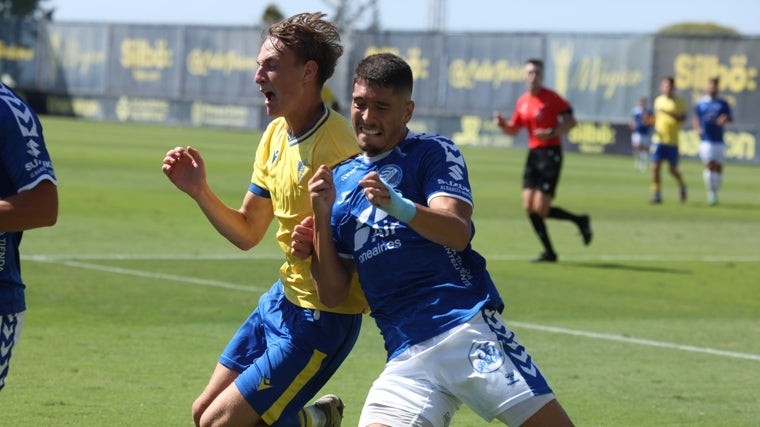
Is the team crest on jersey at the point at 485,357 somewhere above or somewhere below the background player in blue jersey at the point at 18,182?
below

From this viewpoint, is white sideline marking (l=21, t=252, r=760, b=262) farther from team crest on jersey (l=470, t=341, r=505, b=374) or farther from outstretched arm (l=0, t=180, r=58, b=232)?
team crest on jersey (l=470, t=341, r=505, b=374)

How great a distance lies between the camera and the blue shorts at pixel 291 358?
237 inches

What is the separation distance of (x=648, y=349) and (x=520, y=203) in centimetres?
1449

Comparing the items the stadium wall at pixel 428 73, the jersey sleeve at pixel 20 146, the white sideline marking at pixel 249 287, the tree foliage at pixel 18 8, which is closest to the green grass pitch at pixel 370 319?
the white sideline marking at pixel 249 287

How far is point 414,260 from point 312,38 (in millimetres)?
1232

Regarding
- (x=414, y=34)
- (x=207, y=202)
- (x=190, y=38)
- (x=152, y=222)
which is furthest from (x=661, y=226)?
(x=190, y=38)

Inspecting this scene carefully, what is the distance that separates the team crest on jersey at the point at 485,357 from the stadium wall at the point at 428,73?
129 feet

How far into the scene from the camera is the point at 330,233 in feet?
18.2

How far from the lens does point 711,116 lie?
28.9 metres

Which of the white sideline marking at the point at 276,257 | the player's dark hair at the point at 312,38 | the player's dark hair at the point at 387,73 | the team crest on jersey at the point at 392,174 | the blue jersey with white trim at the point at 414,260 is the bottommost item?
the white sideline marking at the point at 276,257

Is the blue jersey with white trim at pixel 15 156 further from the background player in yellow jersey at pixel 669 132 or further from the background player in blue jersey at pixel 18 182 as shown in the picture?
the background player in yellow jersey at pixel 669 132

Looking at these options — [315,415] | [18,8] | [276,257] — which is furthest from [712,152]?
[18,8]

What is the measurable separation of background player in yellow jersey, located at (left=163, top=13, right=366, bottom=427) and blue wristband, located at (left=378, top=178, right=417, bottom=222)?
928 mm

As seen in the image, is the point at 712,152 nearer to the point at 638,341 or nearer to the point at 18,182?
the point at 638,341
